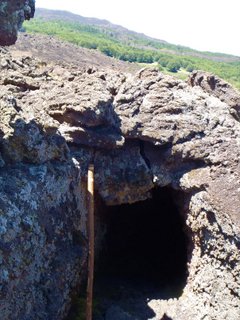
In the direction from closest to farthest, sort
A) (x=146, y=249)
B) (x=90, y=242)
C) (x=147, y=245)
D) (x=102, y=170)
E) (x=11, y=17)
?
(x=11, y=17), (x=90, y=242), (x=102, y=170), (x=146, y=249), (x=147, y=245)

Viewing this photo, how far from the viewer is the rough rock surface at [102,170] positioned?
268 inches

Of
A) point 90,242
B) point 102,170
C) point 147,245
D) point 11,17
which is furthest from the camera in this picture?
point 147,245

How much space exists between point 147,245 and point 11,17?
647 cm

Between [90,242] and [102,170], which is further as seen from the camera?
[102,170]

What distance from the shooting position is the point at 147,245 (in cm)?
1139

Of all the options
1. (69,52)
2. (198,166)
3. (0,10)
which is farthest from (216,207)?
(69,52)

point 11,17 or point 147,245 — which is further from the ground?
point 11,17

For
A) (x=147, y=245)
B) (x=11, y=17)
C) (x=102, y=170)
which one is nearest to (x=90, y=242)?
(x=102, y=170)

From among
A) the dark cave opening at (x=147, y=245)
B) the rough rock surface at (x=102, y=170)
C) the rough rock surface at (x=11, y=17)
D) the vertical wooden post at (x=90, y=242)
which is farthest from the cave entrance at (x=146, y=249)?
the rough rock surface at (x=11, y=17)

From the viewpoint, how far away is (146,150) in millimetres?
9586

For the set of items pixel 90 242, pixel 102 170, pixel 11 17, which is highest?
pixel 11 17

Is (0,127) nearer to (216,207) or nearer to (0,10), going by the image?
(0,10)

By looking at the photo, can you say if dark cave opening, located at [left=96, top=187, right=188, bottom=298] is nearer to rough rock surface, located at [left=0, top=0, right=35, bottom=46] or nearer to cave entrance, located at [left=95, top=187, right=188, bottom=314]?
cave entrance, located at [left=95, top=187, right=188, bottom=314]

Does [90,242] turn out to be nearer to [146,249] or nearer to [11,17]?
[146,249]
